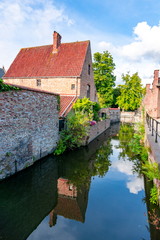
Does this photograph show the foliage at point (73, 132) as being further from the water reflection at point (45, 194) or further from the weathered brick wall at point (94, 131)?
the water reflection at point (45, 194)

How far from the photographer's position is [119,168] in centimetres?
1023

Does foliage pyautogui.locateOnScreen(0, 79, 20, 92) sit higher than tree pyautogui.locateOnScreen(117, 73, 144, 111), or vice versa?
tree pyautogui.locateOnScreen(117, 73, 144, 111)

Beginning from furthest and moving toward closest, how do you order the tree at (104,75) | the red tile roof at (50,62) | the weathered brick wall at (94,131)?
1. the tree at (104,75)
2. the red tile roof at (50,62)
3. the weathered brick wall at (94,131)

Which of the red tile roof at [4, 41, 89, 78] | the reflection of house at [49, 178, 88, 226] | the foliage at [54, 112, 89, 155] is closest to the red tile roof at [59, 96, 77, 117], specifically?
the foliage at [54, 112, 89, 155]

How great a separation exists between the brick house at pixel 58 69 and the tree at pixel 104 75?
15016 mm

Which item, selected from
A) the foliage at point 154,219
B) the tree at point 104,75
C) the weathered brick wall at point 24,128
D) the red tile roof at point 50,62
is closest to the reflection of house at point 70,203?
the foliage at point 154,219

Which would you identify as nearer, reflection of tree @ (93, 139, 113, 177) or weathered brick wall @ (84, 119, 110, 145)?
reflection of tree @ (93, 139, 113, 177)

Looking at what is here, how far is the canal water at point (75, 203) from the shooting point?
16.3 ft

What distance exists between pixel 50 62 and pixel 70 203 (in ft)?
57.3

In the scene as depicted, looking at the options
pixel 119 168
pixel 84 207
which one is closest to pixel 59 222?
pixel 84 207

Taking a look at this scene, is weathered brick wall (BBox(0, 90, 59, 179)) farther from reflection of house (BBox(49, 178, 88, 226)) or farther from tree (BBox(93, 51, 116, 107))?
tree (BBox(93, 51, 116, 107))

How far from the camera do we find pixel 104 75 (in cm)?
3622

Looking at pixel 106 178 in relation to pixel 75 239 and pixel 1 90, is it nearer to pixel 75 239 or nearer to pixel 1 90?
pixel 75 239

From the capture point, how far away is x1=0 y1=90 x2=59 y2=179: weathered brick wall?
25.2ft
